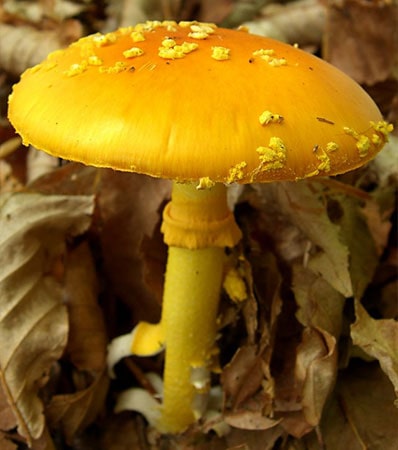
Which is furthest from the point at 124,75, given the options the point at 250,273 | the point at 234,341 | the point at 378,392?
the point at 378,392

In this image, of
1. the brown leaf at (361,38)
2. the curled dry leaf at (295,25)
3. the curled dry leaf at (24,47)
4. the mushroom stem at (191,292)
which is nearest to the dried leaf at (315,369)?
the mushroom stem at (191,292)

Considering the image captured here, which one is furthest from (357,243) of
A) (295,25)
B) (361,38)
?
(295,25)

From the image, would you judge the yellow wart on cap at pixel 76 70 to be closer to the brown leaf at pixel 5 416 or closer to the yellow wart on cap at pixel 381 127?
the yellow wart on cap at pixel 381 127

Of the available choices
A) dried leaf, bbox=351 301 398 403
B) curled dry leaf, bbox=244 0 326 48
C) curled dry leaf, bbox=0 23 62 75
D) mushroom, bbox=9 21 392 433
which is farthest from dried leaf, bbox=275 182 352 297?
curled dry leaf, bbox=0 23 62 75

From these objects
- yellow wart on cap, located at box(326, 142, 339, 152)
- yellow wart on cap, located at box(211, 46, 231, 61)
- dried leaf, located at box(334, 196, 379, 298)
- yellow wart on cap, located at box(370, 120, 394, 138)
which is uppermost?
yellow wart on cap, located at box(211, 46, 231, 61)

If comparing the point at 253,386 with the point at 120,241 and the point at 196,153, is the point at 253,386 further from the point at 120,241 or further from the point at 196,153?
the point at 196,153

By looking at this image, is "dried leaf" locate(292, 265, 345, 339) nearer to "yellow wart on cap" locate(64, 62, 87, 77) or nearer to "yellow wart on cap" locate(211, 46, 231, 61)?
"yellow wart on cap" locate(211, 46, 231, 61)
